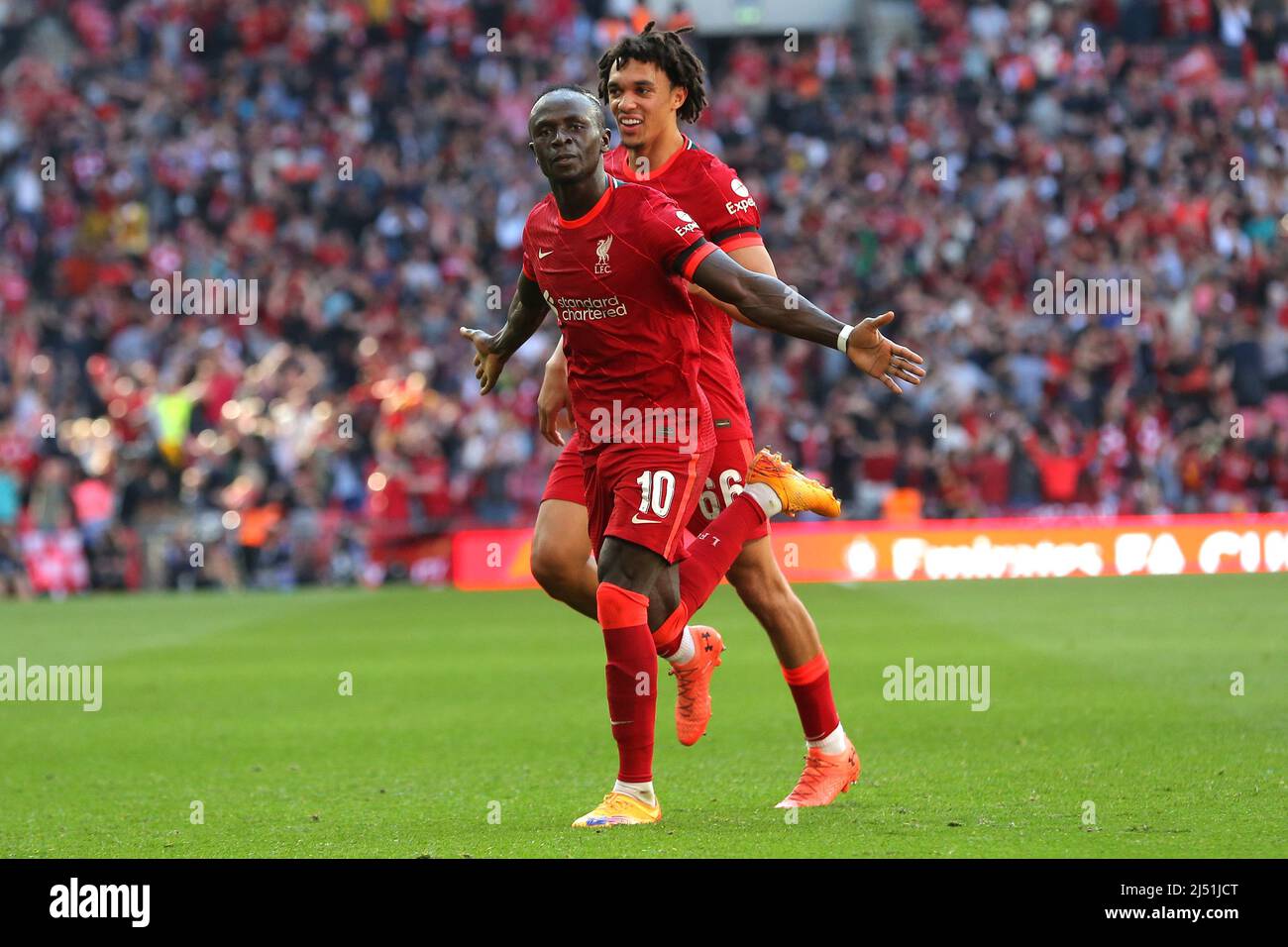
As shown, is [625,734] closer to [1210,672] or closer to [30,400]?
[1210,672]

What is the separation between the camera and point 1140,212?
26156mm

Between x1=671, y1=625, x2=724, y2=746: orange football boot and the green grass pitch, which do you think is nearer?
the green grass pitch

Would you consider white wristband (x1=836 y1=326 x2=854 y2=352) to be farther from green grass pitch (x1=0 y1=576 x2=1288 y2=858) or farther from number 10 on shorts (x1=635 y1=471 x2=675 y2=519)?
green grass pitch (x1=0 y1=576 x2=1288 y2=858)

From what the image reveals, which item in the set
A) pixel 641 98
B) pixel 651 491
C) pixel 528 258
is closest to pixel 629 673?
pixel 651 491

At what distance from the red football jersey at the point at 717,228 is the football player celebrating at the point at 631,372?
32 cm

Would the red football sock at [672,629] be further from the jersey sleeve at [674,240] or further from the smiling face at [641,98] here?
the smiling face at [641,98]

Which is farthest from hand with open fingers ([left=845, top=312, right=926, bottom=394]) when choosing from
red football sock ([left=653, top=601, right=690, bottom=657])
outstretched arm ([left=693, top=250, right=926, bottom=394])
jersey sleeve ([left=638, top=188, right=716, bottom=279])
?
red football sock ([left=653, top=601, right=690, bottom=657])

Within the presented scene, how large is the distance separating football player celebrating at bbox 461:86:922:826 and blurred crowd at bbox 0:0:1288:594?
45.8 feet

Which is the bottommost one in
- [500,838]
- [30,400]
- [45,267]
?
[500,838]

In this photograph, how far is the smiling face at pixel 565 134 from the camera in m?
6.47

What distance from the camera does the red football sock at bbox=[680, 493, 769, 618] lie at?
22.9ft

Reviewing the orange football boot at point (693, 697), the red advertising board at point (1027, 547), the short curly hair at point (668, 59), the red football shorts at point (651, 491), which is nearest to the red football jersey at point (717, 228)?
the short curly hair at point (668, 59)

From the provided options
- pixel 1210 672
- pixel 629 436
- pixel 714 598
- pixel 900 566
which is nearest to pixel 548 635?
pixel 714 598

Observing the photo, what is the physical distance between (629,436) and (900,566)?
15.3 meters
